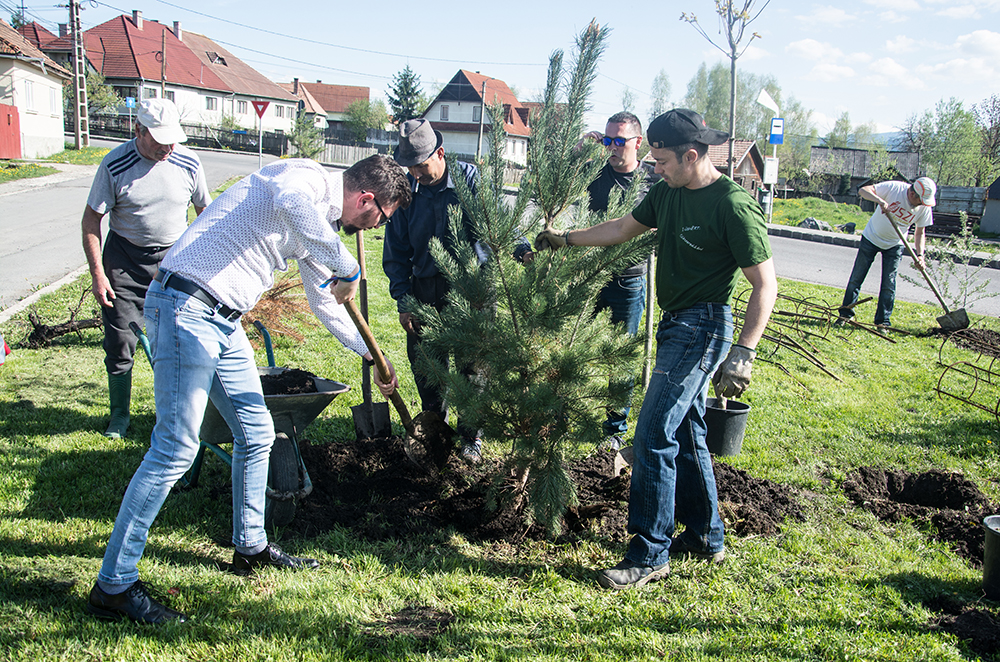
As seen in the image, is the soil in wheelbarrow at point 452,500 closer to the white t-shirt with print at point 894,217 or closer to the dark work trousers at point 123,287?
the dark work trousers at point 123,287

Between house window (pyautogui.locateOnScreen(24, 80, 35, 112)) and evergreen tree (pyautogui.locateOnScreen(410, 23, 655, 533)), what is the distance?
3253 cm

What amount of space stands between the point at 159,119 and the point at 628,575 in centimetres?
347

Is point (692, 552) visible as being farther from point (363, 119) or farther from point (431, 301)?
point (363, 119)

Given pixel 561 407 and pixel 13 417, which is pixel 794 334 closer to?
pixel 561 407

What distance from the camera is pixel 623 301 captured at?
167 inches

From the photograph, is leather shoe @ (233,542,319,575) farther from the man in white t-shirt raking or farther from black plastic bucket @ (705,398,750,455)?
the man in white t-shirt raking

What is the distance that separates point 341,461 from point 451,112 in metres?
51.1

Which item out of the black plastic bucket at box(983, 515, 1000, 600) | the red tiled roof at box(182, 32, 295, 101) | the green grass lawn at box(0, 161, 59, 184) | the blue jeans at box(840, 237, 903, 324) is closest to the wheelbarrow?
the black plastic bucket at box(983, 515, 1000, 600)

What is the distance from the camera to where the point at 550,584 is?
2951 millimetres

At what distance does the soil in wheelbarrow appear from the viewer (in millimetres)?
3338

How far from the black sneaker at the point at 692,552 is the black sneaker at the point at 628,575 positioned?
0.21 meters

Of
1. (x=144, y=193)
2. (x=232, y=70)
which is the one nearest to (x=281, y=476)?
(x=144, y=193)

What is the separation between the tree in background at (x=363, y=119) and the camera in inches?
2272

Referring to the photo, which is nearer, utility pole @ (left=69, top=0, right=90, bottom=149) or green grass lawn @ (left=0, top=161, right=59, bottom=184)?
green grass lawn @ (left=0, top=161, right=59, bottom=184)
